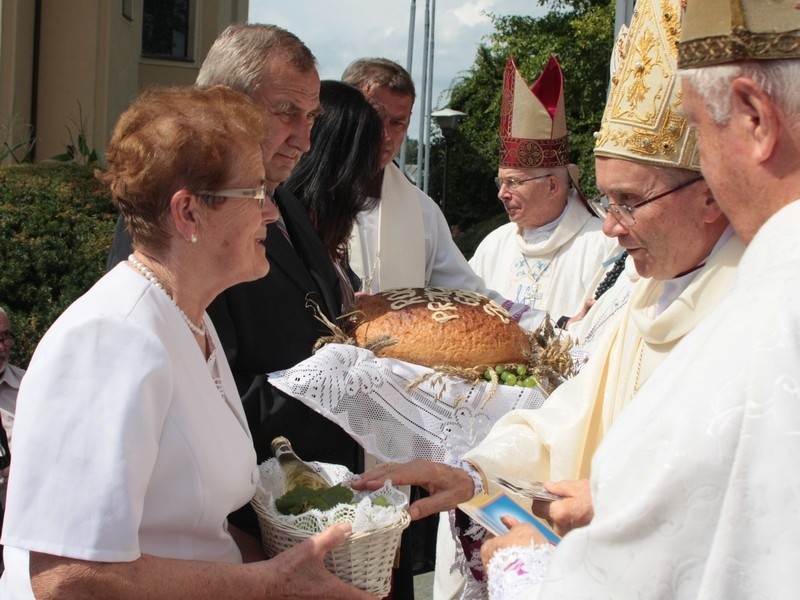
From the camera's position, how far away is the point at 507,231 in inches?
260

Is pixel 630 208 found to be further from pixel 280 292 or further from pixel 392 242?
pixel 392 242

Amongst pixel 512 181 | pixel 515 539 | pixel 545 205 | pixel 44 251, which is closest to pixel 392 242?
pixel 512 181

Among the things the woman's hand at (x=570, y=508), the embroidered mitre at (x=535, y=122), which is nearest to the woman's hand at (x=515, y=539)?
the woman's hand at (x=570, y=508)

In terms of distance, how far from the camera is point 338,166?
11.7 feet

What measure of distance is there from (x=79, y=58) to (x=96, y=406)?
1447 centimetres

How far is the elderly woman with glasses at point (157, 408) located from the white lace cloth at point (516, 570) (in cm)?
A: 39

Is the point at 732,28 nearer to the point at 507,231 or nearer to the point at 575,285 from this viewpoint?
the point at 575,285

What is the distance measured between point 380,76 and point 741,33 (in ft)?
13.3

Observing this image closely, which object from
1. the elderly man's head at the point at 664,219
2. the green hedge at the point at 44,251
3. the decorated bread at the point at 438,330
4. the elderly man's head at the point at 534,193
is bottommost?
the green hedge at the point at 44,251

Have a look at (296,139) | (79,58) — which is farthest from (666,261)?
(79,58)

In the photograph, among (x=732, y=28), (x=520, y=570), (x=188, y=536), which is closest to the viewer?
(x=732, y=28)

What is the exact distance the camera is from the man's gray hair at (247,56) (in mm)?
2924

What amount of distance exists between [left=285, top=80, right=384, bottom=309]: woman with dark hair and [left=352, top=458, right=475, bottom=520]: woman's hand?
1128mm

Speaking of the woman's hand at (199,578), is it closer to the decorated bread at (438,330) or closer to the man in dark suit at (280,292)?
the man in dark suit at (280,292)
